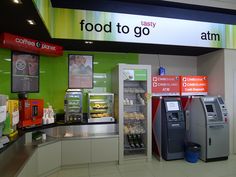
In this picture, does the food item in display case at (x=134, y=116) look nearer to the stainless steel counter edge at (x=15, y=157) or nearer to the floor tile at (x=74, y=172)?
the floor tile at (x=74, y=172)

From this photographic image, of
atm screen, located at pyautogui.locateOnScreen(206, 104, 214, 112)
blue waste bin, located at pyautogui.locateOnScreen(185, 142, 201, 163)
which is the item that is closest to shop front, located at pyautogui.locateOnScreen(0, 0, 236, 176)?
atm screen, located at pyautogui.locateOnScreen(206, 104, 214, 112)

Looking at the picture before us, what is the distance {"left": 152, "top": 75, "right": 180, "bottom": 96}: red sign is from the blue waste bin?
1.27m

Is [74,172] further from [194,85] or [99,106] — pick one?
[194,85]

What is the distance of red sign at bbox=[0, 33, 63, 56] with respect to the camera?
280 cm

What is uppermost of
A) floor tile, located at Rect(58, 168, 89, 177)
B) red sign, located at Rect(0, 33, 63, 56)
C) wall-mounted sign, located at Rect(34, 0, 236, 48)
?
wall-mounted sign, located at Rect(34, 0, 236, 48)

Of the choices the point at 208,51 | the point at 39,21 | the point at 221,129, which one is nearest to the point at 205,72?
the point at 208,51

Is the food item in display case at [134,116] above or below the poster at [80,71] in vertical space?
below

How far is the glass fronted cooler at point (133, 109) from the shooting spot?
3623 mm

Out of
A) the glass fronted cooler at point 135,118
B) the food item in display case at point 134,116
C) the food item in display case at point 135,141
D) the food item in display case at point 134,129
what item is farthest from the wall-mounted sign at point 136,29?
the food item in display case at point 135,141

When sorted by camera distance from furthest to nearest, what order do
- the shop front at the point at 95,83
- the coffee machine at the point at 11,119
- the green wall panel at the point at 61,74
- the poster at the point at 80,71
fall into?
the poster at the point at 80,71, the green wall panel at the point at 61,74, the shop front at the point at 95,83, the coffee machine at the point at 11,119

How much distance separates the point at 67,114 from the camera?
352 centimetres

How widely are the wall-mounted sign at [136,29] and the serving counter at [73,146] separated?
1869 mm

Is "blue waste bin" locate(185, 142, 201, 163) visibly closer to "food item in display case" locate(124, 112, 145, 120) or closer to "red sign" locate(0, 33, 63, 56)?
"food item in display case" locate(124, 112, 145, 120)

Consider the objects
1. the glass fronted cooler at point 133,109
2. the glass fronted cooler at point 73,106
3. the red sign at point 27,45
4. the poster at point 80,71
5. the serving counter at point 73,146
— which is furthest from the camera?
the poster at point 80,71
